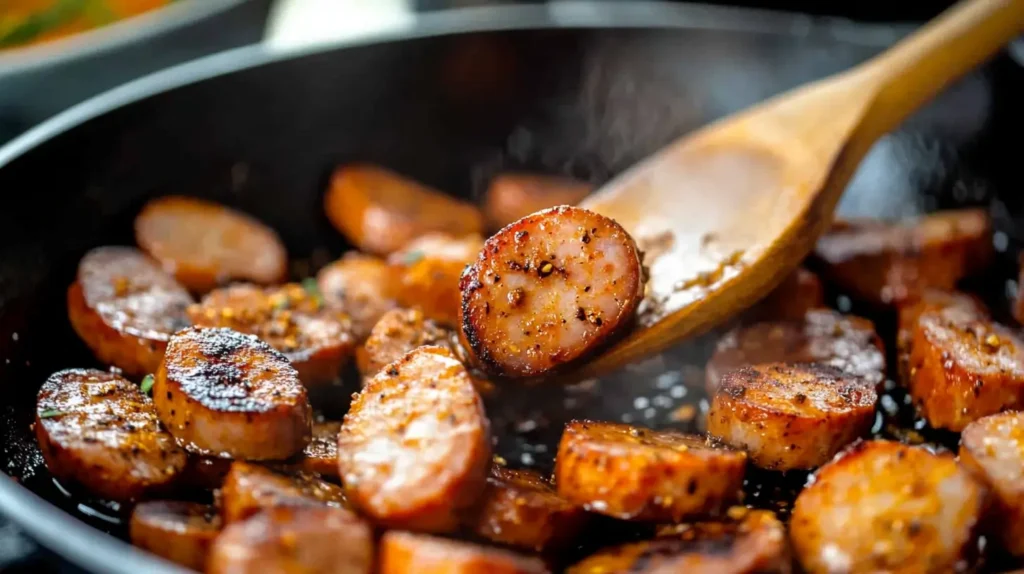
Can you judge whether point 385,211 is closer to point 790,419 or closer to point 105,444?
point 105,444

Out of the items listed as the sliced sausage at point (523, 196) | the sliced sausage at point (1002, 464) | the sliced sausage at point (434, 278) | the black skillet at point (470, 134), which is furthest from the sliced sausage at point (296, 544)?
the sliced sausage at point (523, 196)

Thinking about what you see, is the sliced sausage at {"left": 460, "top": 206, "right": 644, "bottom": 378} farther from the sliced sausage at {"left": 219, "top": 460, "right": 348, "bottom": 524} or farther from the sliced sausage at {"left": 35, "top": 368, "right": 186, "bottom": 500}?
the sliced sausage at {"left": 35, "top": 368, "right": 186, "bottom": 500}

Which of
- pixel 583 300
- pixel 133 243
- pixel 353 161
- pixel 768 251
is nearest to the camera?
pixel 583 300

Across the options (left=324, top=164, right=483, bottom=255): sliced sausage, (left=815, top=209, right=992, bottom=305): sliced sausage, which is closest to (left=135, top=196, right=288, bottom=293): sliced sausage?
(left=324, top=164, right=483, bottom=255): sliced sausage

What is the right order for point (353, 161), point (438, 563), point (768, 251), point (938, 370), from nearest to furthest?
1. point (438, 563)
2. point (938, 370)
3. point (768, 251)
4. point (353, 161)

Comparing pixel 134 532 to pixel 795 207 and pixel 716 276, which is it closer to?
pixel 716 276

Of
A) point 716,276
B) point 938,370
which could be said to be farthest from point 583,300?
point 938,370
